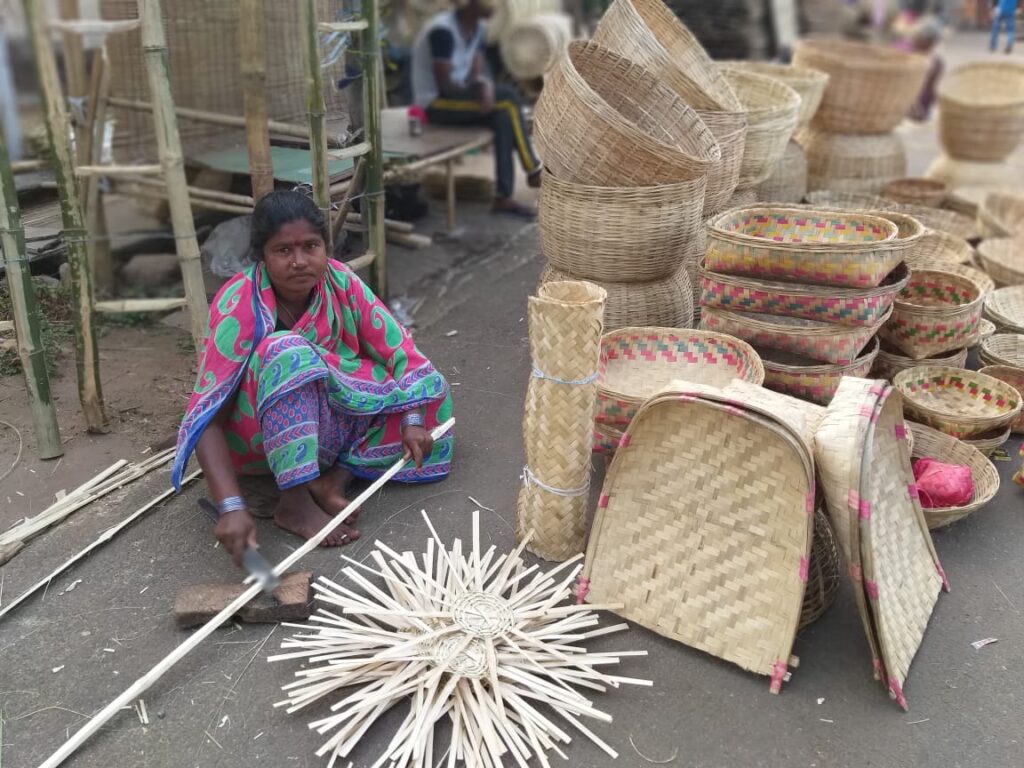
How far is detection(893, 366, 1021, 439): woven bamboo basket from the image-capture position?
2.95 metres

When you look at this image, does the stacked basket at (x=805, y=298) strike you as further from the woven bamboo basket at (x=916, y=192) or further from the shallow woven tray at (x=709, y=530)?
the woven bamboo basket at (x=916, y=192)

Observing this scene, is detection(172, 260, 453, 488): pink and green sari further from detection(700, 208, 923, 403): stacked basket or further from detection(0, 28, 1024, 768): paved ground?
detection(700, 208, 923, 403): stacked basket

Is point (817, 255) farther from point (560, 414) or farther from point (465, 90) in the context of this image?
point (465, 90)

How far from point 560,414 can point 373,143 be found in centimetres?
191

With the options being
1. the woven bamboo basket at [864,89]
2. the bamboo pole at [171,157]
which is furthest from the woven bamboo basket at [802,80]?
the bamboo pole at [171,157]

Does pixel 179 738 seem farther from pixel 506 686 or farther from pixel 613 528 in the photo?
pixel 613 528

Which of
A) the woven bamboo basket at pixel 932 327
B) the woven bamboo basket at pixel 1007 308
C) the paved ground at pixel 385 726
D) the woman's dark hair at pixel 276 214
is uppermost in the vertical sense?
the woman's dark hair at pixel 276 214

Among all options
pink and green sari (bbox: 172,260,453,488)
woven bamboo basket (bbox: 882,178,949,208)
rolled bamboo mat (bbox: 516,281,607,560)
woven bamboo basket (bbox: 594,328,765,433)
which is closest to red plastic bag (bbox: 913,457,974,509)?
woven bamboo basket (bbox: 594,328,765,433)

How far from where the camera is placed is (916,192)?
17.0ft

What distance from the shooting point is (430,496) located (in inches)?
108

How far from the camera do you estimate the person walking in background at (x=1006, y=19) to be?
16.5 ft

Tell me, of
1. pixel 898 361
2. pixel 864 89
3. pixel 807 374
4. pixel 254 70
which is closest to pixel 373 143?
pixel 254 70

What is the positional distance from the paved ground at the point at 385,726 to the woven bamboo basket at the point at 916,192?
2.92 meters

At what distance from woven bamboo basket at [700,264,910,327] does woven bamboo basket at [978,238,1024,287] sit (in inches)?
61.0
